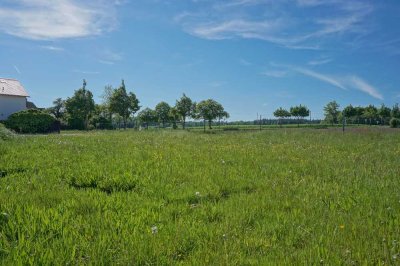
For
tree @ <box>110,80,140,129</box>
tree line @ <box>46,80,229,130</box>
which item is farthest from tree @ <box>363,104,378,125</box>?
tree @ <box>110,80,140,129</box>

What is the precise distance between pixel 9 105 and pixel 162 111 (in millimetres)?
47107

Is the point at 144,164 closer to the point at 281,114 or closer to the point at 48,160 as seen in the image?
the point at 48,160

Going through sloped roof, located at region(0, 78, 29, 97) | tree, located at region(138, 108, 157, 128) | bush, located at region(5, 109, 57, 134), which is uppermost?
sloped roof, located at region(0, 78, 29, 97)

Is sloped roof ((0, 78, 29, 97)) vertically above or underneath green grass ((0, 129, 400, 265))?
above

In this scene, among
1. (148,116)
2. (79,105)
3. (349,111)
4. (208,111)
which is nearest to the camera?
Result: (79,105)

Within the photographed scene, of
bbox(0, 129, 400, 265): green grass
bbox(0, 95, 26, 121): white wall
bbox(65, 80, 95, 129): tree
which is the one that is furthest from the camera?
bbox(65, 80, 95, 129): tree

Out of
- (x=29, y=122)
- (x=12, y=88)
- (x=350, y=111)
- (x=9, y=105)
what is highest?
(x=12, y=88)

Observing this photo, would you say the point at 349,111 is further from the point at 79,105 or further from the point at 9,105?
the point at 9,105

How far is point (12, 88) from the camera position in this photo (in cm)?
5631

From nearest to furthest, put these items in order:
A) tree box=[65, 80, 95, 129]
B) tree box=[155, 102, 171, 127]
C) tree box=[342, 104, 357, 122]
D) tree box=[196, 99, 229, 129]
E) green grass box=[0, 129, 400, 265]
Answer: green grass box=[0, 129, 400, 265] < tree box=[65, 80, 95, 129] < tree box=[196, 99, 229, 129] < tree box=[155, 102, 171, 127] < tree box=[342, 104, 357, 122]

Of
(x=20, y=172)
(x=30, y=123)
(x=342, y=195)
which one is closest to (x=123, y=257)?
(x=342, y=195)

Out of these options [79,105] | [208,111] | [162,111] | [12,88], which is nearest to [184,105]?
[208,111]

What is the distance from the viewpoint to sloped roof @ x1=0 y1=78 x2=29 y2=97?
54.5 meters

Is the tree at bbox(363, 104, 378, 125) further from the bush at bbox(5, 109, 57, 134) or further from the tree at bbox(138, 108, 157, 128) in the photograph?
the bush at bbox(5, 109, 57, 134)
